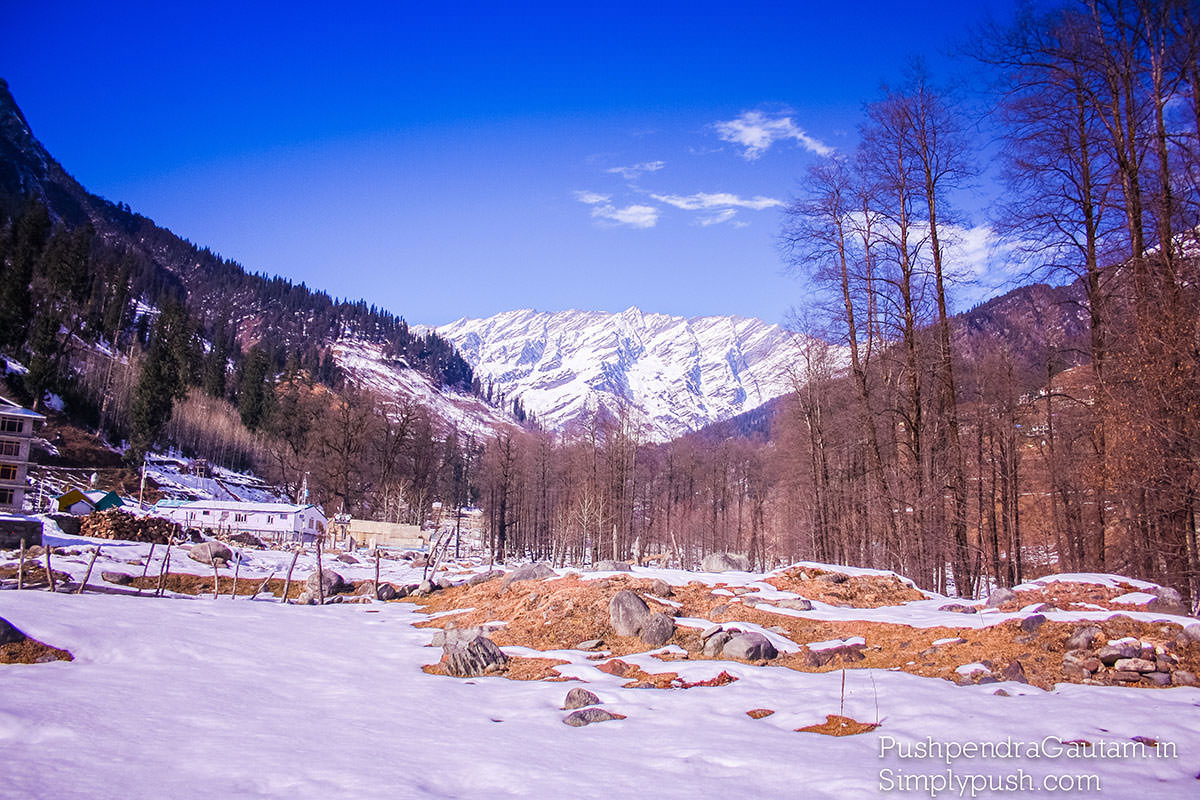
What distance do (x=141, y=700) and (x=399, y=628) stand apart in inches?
354

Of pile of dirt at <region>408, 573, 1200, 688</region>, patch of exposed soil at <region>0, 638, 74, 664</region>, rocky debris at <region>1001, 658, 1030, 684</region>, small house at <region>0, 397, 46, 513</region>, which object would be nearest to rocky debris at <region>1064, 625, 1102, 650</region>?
pile of dirt at <region>408, 573, 1200, 688</region>

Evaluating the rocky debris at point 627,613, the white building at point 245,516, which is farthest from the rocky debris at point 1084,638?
the white building at point 245,516

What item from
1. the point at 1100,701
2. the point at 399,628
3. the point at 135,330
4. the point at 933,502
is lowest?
the point at 399,628

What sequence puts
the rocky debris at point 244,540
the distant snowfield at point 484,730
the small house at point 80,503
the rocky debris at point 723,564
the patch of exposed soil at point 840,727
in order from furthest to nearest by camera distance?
the small house at point 80,503, the rocky debris at point 244,540, the rocky debris at point 723,564, the patch of exposed soil at point 840,727, the distant snowfield at point 484,730

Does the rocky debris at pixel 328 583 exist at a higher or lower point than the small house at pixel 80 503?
lower

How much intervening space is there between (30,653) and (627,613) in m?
9.10

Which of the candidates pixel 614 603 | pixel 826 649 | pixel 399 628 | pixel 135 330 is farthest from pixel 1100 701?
pixel 135 330

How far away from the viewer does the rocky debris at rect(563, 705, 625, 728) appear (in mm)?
7777

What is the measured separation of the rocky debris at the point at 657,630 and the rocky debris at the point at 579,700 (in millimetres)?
3863

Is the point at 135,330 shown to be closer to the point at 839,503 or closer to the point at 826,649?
the point at 839,503

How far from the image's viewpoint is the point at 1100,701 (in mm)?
7375

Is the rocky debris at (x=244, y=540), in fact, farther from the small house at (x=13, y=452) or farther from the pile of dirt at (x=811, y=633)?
the pile of dirt at (x=811, y=633)

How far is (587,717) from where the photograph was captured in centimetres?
788

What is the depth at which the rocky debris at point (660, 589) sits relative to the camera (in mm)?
15287
